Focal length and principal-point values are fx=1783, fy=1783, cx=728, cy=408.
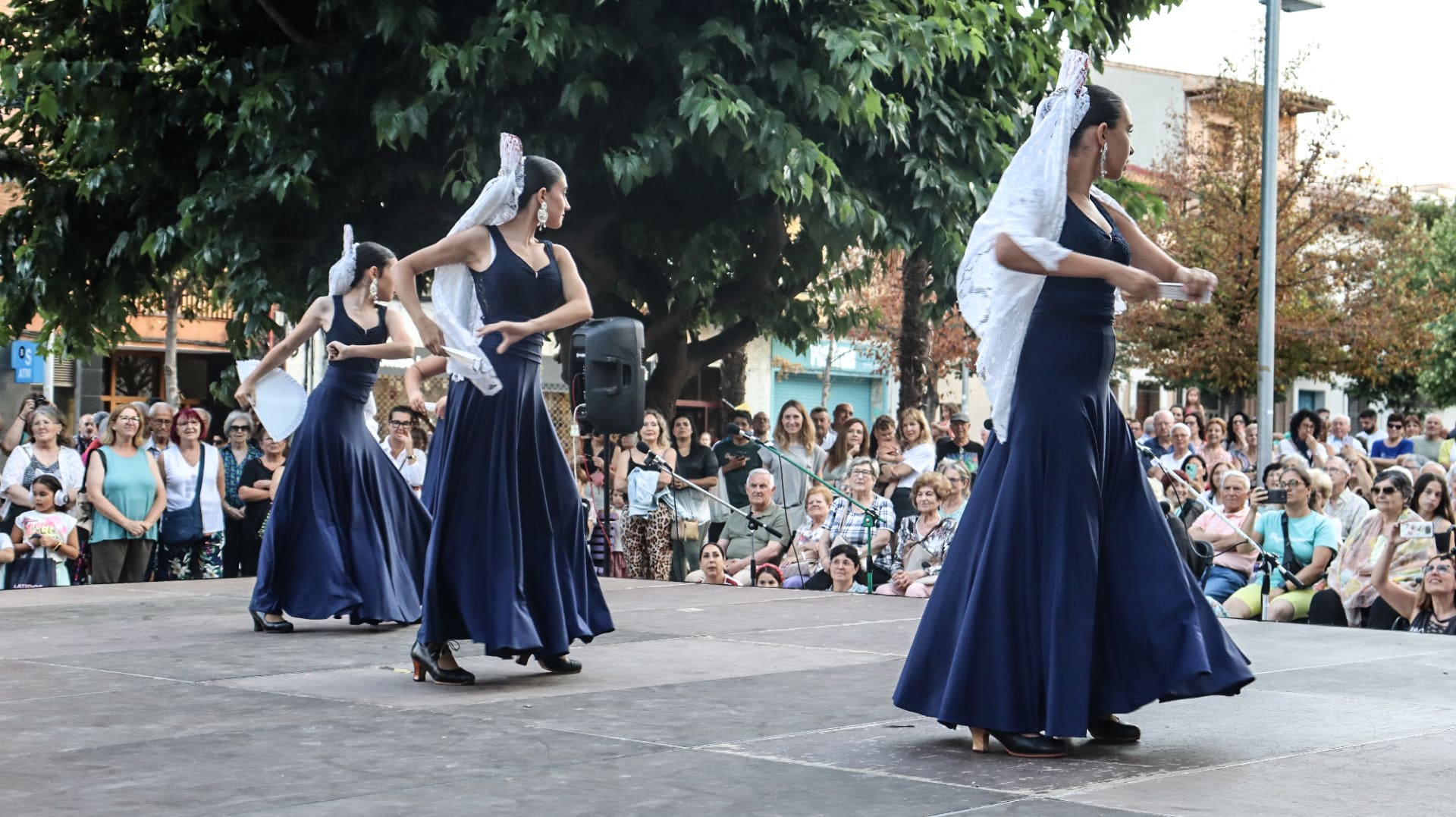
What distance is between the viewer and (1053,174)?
5305 mm

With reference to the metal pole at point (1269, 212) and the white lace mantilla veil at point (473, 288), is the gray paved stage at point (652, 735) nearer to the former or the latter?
the white lace mantilla veil at point (473, 288)

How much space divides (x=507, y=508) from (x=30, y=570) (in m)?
6.84

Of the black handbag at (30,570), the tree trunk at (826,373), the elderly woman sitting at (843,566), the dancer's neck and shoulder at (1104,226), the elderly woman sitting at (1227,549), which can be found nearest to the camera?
the dancer's neck and shoulder at (1104,226)

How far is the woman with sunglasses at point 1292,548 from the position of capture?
415 inches

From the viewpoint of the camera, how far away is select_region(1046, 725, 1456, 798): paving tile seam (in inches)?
186

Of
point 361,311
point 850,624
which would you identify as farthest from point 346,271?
point 850,624

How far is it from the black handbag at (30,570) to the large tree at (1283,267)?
25.6 metres

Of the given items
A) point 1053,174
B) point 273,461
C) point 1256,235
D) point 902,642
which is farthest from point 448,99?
point 1256,235

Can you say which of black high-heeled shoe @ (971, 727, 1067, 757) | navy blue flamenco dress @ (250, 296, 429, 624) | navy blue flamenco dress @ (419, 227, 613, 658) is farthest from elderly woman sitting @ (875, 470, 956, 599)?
black high-heeled shoe @ (971, 727, 1067, 757)

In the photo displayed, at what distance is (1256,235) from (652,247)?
69.7ft

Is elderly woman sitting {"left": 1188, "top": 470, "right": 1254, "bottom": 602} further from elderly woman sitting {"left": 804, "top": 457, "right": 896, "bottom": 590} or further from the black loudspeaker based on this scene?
the black loudspeaker

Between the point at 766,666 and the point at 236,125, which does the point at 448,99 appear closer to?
the point at 236,125

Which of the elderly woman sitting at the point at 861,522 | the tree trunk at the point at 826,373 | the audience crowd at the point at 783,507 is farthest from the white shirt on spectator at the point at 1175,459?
the tree trunk at the point at 826,373

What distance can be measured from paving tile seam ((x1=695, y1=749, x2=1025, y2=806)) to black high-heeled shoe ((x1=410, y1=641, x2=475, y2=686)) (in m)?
1.79
